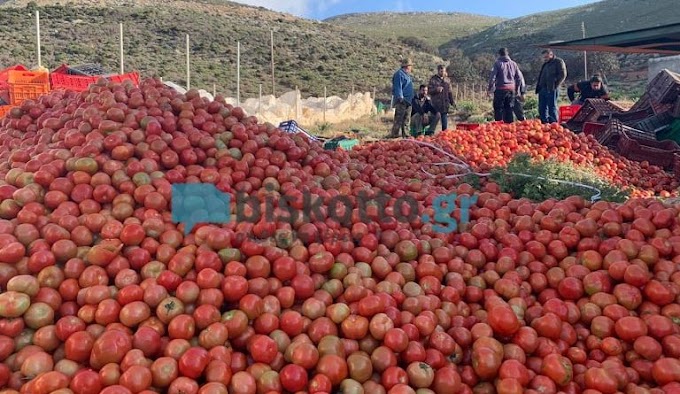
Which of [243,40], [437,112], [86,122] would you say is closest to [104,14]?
[243,40]

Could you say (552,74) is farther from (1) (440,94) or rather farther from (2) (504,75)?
(1) (440,94)

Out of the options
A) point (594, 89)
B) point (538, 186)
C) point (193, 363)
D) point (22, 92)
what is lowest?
point (193, 363)

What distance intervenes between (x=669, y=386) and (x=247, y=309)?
5.98 feet

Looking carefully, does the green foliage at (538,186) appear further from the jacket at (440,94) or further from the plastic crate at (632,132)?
the jacket at (440,94)

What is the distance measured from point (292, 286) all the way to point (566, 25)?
55.1 metres

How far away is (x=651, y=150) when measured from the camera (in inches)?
299

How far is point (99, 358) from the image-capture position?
6.38ft

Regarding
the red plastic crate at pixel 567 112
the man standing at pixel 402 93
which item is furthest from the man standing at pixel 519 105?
the man standing at pixel 402 93

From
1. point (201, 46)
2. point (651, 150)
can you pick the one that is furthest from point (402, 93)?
point (201, 46)

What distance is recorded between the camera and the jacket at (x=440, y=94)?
11383 millimetres

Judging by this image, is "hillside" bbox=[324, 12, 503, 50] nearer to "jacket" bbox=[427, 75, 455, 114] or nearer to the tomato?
"jacket" bbox=[427, 75, 455, 114]

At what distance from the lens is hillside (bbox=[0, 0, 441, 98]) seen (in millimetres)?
26297

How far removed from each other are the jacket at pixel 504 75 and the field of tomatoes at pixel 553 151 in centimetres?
280

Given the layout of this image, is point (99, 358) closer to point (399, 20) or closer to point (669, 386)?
point (669, 386)
